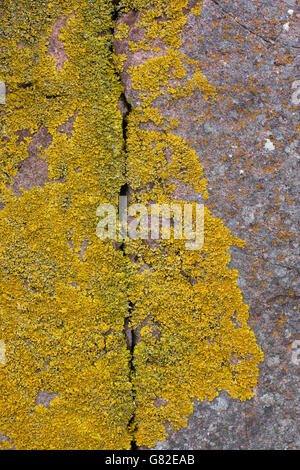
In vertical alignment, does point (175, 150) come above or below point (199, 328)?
above

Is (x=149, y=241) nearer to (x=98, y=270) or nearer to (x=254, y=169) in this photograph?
(x=98, y=270)

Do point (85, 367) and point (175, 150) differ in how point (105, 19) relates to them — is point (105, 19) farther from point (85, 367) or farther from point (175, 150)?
point (85, 367)

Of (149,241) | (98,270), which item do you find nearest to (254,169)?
(149,241)

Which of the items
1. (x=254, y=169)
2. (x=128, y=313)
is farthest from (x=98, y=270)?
(x=254, y=169)

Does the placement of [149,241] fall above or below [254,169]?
below

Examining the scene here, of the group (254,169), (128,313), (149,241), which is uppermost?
(254,169)

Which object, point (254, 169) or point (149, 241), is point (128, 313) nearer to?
point (149, 241)
